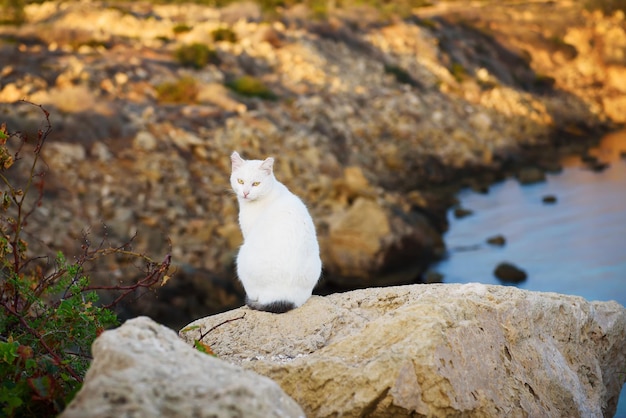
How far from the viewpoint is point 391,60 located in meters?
31.5

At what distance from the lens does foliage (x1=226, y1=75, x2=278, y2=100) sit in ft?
74.0

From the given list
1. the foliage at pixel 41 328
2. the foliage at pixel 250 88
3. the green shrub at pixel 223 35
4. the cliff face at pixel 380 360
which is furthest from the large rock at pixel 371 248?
the green shrub at pixel 223 35

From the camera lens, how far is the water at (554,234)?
54.1 feet

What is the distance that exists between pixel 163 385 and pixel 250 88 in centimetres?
2011

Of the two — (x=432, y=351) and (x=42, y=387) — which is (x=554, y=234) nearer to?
(x=432, y=351)

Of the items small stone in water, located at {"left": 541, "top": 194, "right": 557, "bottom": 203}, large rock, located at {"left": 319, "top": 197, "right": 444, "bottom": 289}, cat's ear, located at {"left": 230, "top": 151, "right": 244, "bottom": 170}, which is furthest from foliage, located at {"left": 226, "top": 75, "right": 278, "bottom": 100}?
cat's ear, located at {"left": 230, "top": 151, "right": 244, "bottom": 170}

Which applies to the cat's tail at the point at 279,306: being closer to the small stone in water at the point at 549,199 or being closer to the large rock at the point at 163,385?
Result: the large rock at the point at 163,385

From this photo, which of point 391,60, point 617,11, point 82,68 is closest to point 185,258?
point 82,68

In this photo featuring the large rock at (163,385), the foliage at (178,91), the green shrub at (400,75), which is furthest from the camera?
the green shrub at (400,75)

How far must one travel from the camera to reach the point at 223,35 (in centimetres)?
2681

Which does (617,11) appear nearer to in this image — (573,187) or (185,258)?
(573,187)

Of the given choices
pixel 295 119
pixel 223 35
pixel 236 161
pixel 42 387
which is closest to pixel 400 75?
pixel 223 35

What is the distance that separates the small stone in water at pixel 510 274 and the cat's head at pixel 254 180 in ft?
36.9

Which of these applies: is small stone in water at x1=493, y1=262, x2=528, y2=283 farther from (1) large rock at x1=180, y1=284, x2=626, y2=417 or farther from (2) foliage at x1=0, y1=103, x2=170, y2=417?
(2) foliage at x1=0, y1=103, x2=170, y2=417
